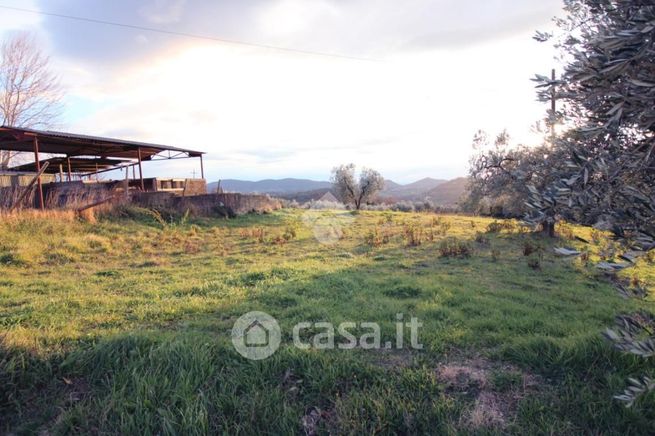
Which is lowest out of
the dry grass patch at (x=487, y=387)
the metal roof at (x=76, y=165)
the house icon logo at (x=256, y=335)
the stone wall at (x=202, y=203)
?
the dry grass patch at (x=487, y=387)

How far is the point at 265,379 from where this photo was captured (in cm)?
304

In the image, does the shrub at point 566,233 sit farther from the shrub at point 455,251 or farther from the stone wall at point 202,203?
the stone wall at point 202,203

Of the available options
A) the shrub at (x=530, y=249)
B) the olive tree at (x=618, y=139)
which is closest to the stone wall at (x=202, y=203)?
the shrub at (x=530, y=249)

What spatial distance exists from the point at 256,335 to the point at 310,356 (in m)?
0.77

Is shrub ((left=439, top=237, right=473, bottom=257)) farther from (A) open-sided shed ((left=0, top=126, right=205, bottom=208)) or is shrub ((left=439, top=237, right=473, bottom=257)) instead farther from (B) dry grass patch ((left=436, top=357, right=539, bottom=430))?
(A) open-sided shed ((left=0, top=126, right=205, bottom=208))

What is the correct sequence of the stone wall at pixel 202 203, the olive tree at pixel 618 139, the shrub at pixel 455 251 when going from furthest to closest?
the stone wall at pixel 202 203 → the shrub at pixel 455 251 → the olive tree at pixel 618 139

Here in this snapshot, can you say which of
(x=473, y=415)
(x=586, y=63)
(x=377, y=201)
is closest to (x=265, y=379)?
(x=473, y=415)

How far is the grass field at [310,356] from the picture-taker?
8.58 ft

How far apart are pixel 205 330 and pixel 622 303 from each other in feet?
19.3

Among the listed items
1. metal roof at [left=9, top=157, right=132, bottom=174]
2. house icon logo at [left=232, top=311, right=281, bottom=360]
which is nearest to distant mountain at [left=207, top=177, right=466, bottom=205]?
metal roof at [left=9, top=157, right=132, bottom=174]

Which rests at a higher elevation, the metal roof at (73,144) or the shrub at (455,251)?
the metal roof at (73,144)

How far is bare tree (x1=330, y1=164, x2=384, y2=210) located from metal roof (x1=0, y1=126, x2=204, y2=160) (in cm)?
1958

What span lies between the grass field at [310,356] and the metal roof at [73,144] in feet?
24.3

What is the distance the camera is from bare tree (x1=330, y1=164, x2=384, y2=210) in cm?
3738
